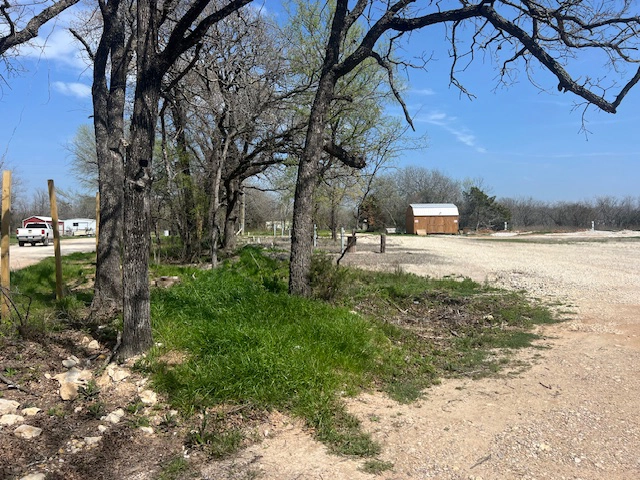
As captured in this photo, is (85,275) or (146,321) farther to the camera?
(85,275)

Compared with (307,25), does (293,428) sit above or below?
below

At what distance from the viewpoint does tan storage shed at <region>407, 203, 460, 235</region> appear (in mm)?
51906

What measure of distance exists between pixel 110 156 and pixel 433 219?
155 feet

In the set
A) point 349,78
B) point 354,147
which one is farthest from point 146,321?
point 349,78

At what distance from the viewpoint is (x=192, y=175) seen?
13.4 m

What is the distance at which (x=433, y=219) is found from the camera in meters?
52.0

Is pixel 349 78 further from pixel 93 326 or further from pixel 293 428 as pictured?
pixel 293 428

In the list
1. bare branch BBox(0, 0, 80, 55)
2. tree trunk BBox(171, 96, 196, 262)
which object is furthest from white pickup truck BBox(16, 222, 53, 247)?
bare branch BBox(0, 0, 80, 55)

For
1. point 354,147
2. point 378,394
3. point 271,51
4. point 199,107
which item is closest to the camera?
A: point 378,394

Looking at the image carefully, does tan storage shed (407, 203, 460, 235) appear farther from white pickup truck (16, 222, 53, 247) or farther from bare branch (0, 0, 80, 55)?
bare branch (0, 0, 80, 55)

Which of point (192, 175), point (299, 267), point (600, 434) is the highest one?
point (192, 175)

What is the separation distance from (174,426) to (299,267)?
158 inches

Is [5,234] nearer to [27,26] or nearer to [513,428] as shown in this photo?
[27,26]

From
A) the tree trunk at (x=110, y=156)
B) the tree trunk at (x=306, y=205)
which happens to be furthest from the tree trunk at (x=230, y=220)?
the tree trunk at (x=306, y=205)
